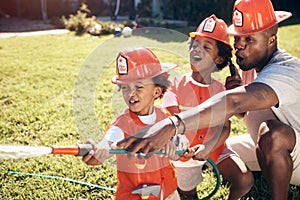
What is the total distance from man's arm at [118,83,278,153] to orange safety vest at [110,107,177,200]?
0.17 meters

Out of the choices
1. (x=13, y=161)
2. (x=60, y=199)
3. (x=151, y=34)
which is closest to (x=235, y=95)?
(x=60, y=199)

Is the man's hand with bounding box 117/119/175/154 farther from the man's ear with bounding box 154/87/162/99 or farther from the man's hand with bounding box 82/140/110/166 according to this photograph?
the man's ear with bounding box 154/87/162/99

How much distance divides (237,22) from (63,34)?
8.52 m

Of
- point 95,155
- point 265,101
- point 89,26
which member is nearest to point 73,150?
→ point 95,155

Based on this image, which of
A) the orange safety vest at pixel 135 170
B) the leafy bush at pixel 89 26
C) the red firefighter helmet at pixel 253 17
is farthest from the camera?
the leafy bush at pixel 89 26

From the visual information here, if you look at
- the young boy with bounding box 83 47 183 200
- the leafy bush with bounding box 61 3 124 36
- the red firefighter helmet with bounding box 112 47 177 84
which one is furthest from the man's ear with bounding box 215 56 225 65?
the leafy bush with bounding box 61 3 124 36

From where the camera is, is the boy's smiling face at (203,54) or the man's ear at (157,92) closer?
the man's ear at (157,92)

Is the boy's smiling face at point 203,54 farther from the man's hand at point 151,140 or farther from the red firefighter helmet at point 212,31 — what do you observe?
the man's hand at point 151,140

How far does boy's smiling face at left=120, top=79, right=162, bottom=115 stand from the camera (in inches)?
88.1

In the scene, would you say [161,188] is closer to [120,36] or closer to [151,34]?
[120,36]

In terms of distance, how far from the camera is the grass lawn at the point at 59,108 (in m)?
3.11

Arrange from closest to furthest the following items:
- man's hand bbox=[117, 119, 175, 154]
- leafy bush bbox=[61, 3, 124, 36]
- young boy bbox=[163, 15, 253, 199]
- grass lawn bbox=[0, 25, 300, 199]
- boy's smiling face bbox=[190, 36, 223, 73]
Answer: man's hand bbox=[117, 119, 175, 154] < young boy bbox=[163, 15, 253, 199] < boy's smiling face bbox=[190, 36, 223, 73] < grass lawn bbox=[0, 25, 300, 199] < leafy bush bbox=[61, 3, 124, 36]

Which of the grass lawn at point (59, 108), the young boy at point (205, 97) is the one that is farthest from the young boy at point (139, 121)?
the grass lawn at point (59, 108)

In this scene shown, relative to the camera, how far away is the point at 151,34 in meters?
9.74
